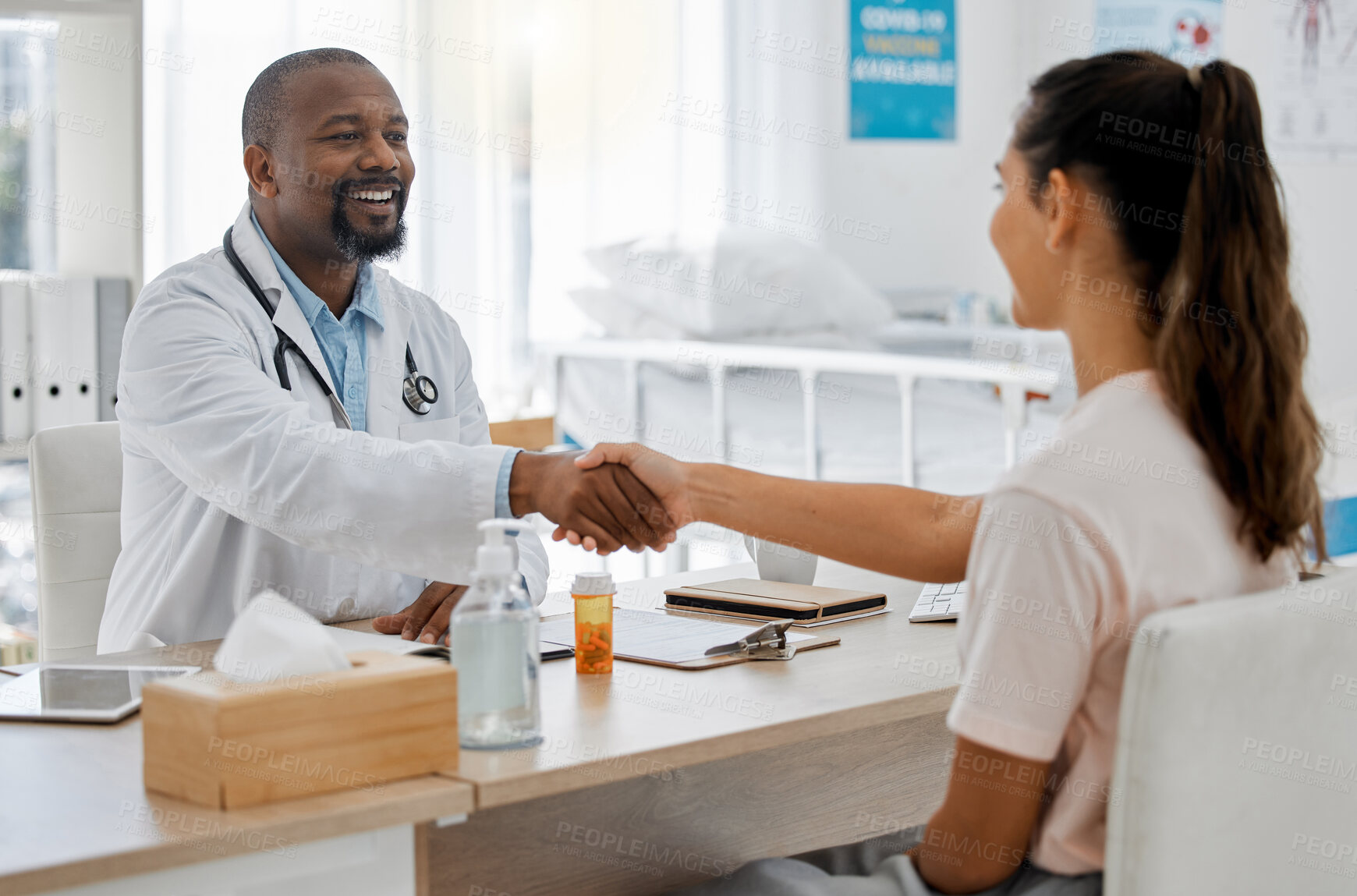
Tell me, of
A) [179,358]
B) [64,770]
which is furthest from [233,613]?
[64,770]

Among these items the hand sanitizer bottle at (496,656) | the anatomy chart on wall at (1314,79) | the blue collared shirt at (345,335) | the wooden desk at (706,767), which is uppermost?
the anatomy chart on wall at (1314,79)

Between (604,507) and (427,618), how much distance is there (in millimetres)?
269

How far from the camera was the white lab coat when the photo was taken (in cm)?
154

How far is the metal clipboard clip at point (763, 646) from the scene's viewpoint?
1428 millimetres

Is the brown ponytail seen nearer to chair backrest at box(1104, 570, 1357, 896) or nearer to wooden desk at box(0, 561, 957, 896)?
chair backrest at box(1104, 570, 1357, 896)

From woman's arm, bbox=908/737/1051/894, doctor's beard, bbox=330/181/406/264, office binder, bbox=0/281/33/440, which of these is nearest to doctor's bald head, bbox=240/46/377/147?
doctor's beard, bbox=330/181/406/264

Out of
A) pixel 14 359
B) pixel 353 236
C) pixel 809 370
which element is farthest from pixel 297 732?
pixel 809 370

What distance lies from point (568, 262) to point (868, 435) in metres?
1.26

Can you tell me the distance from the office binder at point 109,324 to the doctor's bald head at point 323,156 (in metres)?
0.64

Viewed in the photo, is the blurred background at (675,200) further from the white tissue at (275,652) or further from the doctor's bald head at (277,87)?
the white tissue at (275,652)

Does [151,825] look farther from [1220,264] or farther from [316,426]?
[1220,264]

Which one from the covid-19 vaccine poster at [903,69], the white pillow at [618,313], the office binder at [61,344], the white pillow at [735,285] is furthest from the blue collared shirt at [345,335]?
the covid-19 vaccine poster at [903,69]

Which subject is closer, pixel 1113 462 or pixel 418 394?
pixel 1113 462

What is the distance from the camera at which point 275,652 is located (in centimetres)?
101
